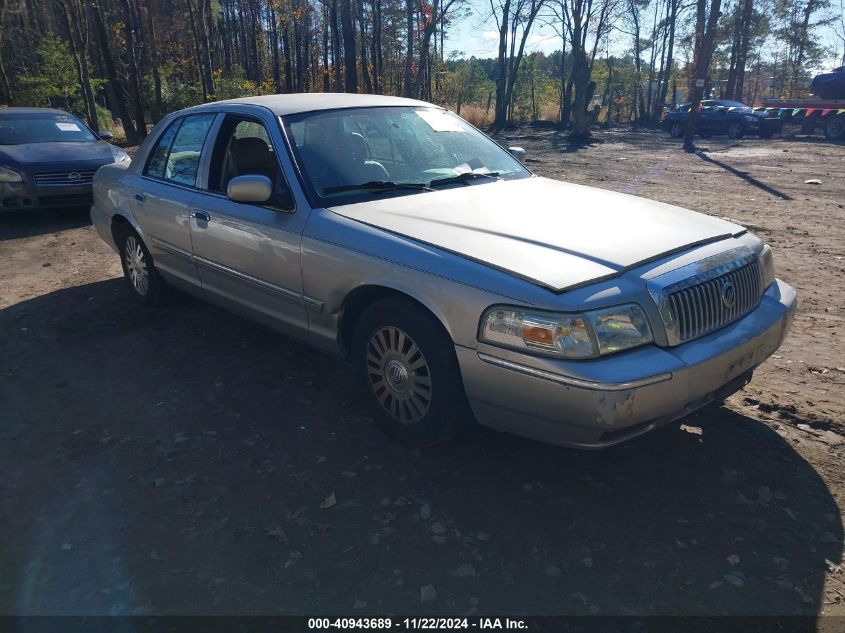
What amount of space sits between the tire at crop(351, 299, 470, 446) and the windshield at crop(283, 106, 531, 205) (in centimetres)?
84

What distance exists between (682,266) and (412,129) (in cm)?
215

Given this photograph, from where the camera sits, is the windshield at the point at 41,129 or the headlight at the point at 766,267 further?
the windshield at the point at 41,129

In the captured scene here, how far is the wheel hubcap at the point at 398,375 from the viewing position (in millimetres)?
3174

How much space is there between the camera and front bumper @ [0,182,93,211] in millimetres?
8828

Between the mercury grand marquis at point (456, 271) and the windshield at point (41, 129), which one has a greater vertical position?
the windshield at point (41, 129)

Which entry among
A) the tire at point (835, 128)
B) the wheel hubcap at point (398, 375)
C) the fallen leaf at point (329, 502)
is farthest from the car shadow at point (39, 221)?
the tire at point (835, 128)

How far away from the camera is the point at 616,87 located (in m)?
46.0

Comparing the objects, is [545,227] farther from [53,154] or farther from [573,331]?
[53,154]

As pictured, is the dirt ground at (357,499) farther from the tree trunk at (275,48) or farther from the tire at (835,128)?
the tree trunk at (275,48)

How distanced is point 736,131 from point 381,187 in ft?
90.8

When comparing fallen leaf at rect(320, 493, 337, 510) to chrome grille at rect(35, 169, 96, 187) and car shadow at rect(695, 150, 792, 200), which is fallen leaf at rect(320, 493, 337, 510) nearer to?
chrome grille at rect(35, 169, 96, 187)

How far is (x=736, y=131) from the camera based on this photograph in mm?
27078


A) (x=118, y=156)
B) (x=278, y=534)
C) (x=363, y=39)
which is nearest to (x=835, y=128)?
(x=363, y=39)

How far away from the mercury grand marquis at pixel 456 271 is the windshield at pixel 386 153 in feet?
0.04
